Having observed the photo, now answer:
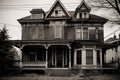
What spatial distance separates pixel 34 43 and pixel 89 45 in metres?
3.60

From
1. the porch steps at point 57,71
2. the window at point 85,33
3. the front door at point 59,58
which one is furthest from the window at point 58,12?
the porch steps at point 57,71

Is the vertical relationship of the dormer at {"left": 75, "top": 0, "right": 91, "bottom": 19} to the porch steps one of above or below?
above

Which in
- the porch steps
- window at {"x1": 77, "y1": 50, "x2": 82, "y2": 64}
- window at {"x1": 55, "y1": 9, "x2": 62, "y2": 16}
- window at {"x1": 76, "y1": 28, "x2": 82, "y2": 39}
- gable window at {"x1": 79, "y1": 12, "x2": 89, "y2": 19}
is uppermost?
window at {"x1": 55, "y1": 9, "x2": 62, "y2": 16}

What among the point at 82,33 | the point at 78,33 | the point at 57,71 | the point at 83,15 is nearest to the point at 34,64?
the point at 57,71

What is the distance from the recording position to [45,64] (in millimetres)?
12766

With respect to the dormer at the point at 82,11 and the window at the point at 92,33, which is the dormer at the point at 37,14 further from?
the window at the point at 92,33

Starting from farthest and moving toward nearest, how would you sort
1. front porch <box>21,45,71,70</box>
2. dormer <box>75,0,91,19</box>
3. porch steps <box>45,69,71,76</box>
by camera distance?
dormer <box>75,0,91,19</box>
front porch <box>21,45,71,70</box>
porch steps <box>45,69,71,76</box>

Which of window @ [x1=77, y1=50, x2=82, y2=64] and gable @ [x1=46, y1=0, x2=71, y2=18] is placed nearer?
window @ [x1=77, y1=50, x2=82, y2=64]

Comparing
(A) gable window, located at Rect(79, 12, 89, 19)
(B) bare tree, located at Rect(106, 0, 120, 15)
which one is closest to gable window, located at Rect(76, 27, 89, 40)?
(A) gable window, located at Rect(79, 12, 89, 19)

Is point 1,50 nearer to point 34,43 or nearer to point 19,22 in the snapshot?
point 34,43

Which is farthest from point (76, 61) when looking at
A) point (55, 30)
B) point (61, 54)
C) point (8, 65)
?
point (8, 65)

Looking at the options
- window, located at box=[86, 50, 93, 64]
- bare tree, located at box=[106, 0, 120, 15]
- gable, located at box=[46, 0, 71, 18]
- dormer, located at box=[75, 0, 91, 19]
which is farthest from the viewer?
dormer, located at box=[75, 0, 91, 19]

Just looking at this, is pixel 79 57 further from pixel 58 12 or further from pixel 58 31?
pixel 58 12

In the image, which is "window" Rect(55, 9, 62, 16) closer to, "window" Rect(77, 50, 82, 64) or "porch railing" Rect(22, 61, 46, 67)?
"window" Rect(77, 50, 82, 64)
